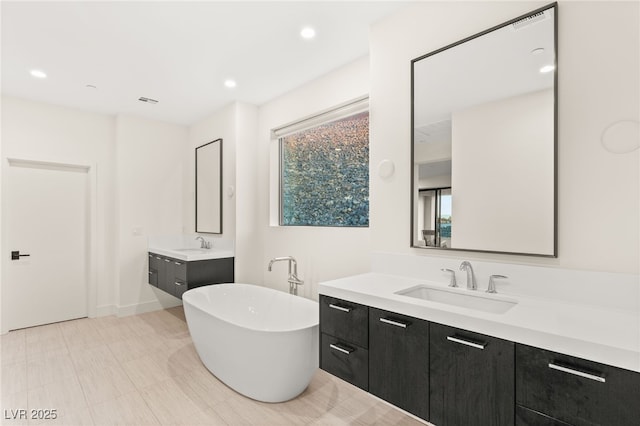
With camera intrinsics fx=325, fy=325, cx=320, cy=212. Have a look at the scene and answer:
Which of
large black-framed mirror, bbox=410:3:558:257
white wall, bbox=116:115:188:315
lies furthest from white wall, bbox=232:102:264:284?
large black-framed mirror, bbox=410:3:558:257

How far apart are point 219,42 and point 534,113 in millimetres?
2233

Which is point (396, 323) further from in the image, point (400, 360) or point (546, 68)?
point (546, 68)

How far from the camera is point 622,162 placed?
1364 millimetres

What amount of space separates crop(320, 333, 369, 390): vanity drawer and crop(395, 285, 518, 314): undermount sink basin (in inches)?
15.3

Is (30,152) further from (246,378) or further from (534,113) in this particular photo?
(534,113)

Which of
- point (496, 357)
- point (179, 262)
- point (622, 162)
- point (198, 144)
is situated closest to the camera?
point (496, 357)

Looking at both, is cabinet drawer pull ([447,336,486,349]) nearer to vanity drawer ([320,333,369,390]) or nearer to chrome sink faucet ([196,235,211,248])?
vanity drawer ([320,333,369,390])

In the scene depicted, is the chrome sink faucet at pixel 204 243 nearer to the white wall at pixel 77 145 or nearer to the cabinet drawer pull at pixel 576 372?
the white wall at pixel 77 145

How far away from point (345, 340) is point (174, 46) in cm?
253

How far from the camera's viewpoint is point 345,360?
5.76 ft

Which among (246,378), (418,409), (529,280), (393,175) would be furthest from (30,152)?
(529,280)

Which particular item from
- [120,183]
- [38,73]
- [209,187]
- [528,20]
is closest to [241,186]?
[209,187]

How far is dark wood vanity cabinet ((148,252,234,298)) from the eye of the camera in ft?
11.6

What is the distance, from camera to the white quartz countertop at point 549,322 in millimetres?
1012
